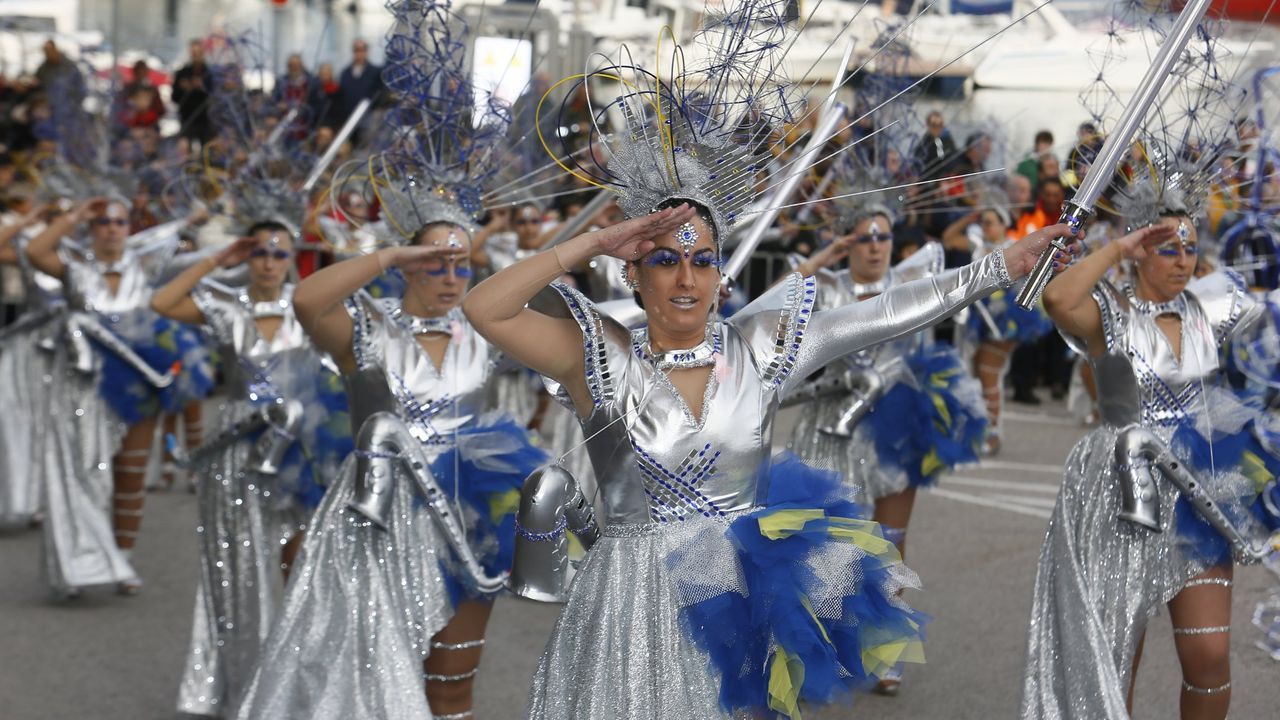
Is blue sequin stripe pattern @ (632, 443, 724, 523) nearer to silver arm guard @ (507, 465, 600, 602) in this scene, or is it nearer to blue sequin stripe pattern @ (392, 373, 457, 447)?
silver arm guard @ (507, 465, 600, 602)

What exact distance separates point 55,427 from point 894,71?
441cm

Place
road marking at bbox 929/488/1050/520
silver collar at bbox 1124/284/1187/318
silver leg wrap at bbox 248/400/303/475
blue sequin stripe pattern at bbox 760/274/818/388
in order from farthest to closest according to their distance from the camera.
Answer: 1. road marking at bbox 929/488/1050/520
2. silver leg wrap at bbox 248/400/303/475
3. silver collar at bbox 1124/284/1187/318
4. blue sequin stripe pattern at bbox 760/274/818/388

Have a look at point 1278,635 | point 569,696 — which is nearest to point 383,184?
point 569,696

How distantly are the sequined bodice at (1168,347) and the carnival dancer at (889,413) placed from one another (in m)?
1.50

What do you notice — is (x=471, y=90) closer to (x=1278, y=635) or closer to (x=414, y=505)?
(x=414, y=505)

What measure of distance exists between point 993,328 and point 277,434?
6.70 m

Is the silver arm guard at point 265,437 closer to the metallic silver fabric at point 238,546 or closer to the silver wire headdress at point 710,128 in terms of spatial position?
the metallic silver fabric at point 238,546

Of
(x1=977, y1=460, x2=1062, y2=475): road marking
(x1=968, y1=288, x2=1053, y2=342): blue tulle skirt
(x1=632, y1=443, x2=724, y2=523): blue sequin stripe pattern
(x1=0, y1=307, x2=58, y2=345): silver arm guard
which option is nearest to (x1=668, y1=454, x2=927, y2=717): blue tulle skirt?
(x1=632, y1=443, x2=724, y2=523): blue sequin stripe pattern

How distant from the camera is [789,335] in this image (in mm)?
3758

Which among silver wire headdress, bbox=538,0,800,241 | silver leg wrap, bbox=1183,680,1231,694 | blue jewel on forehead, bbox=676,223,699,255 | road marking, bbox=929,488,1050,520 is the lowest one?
road marking, bbox=929,488,1050,520

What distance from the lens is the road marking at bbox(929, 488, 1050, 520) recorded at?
948 centimetres

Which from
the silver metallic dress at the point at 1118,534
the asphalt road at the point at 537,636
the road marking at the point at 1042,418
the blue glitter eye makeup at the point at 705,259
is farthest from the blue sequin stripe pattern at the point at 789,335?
the road marking at the point at 1042,418

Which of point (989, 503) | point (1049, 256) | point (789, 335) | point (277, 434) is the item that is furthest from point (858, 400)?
point (989, 503)

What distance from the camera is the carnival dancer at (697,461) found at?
3412 millimetres
